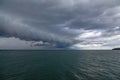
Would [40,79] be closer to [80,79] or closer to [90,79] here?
[80,79]

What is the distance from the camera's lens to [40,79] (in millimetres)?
32094

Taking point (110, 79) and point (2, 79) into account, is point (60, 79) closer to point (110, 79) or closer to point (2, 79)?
point (110, 79)

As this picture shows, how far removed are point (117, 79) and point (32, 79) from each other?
1279 inches

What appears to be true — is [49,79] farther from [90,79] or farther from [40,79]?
[90,79]

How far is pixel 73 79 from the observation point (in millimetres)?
32062

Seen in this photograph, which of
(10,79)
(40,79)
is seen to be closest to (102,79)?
(40,79)

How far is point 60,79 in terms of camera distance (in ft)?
106

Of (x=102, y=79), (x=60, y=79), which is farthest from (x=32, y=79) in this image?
(x=102, y=79)

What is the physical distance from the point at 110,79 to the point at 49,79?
916 inches

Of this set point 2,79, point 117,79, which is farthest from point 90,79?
point 2,79

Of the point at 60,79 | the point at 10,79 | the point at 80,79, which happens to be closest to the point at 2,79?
the point at 10,79

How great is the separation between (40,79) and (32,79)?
10.0 ft

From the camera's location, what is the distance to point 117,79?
32906mm

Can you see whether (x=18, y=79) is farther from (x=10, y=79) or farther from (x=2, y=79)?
(x=2, y=79)
